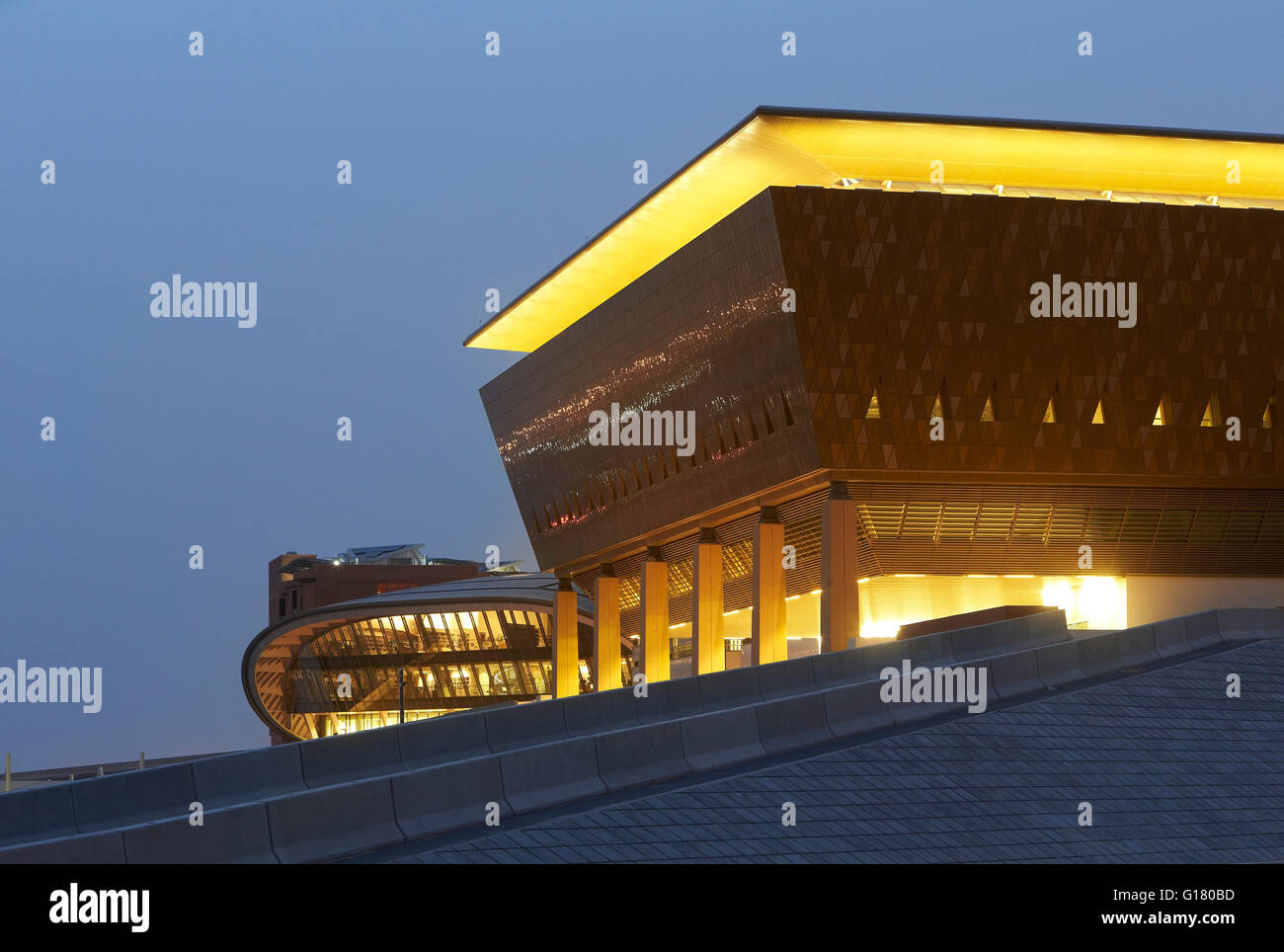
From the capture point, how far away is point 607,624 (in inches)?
2368

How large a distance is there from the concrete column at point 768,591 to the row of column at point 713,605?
26 millimetres

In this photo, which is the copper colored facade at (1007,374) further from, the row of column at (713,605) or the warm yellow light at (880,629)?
the warm yellow light at (880,629)

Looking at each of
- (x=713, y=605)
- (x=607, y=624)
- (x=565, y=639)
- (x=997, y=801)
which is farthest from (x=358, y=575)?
(x=997, y=801)

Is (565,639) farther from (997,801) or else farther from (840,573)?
(997,801)

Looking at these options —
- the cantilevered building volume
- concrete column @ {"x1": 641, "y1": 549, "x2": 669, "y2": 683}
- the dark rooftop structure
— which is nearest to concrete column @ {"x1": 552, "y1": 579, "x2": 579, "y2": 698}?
concrete column @ {"x1": 641, "y1": 549, "x2": 669, "y2": 683}

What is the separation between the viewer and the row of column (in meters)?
39.5

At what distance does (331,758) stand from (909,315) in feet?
77.8

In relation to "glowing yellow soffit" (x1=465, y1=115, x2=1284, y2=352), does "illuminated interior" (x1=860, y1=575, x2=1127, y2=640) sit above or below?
below

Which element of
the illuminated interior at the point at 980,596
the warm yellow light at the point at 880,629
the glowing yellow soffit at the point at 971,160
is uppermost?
the glowing yellow soffit at the point at 971,160

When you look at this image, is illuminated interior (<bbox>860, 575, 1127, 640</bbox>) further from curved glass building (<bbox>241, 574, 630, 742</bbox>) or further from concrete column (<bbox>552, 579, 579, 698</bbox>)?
curved glass building (<bbox>241, 574, 630, 742</bbox>)

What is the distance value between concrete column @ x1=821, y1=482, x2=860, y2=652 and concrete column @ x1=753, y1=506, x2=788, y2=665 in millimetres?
3970

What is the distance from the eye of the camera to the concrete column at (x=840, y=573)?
39.3m

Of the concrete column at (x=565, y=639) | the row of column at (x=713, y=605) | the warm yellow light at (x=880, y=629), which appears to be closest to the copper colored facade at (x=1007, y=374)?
the row of column at (x=713, y=605)

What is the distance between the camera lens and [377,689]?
292 feet
